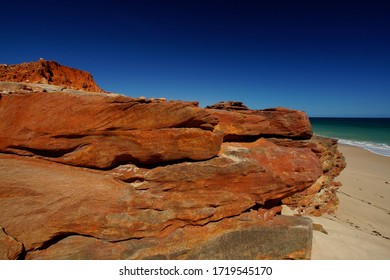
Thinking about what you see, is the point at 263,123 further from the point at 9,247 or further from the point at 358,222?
the point at 9,247

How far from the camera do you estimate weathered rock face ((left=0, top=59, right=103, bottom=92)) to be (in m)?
9.22

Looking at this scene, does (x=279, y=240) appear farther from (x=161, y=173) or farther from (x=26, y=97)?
(x=26, y=97)

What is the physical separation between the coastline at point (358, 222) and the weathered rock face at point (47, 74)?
12.5 m

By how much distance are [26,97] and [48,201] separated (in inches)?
116

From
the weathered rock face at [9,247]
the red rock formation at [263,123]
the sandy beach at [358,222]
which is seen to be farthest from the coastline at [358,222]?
the weathered rock face at [9,247]

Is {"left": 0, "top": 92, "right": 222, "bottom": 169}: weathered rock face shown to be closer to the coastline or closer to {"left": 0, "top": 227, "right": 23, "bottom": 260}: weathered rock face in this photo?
{"left": 0, "top": 227, "right": 23, "bottom": 260}: weathered rock face

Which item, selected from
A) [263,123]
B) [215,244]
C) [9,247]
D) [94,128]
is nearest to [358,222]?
[263,123]

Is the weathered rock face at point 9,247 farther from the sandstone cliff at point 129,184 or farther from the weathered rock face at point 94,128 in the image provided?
the weathered rock face at point 94,128

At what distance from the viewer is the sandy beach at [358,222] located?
31.1 feet

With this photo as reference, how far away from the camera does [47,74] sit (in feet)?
32.7

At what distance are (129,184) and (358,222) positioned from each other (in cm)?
1296

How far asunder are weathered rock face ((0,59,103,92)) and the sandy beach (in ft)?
40.9

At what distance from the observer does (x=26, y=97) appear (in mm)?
6664

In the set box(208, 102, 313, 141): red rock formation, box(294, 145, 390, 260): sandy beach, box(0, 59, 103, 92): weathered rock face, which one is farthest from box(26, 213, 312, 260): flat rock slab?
box(0, 59, 103, 92): weathered rock face
